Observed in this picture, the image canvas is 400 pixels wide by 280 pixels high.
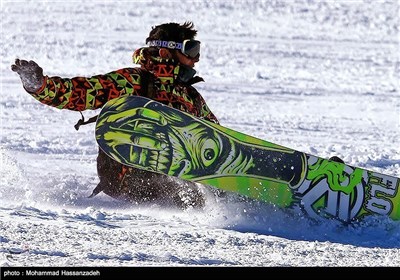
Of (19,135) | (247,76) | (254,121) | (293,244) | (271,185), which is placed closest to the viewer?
(293,244)

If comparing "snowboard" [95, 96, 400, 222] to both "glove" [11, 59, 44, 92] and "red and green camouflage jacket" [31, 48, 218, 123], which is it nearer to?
"red and green camouflage jacket" [31, 48, 218, 123]

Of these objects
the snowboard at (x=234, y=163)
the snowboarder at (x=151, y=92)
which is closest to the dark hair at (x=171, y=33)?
the snowboarder at (x=151, y=92)

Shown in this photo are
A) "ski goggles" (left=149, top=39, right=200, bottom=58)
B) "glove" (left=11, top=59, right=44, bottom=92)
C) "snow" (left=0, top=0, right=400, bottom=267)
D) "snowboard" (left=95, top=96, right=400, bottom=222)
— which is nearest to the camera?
"snow" (left=0, top=0, right=400, bottom=267)

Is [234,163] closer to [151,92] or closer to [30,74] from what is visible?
[151,92]

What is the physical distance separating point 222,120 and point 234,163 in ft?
15.0

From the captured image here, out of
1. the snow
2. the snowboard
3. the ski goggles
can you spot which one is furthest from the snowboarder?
the snowboard

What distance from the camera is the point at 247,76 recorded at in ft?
47.1

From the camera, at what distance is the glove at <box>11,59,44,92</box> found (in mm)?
6309

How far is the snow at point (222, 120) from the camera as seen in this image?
557 cm

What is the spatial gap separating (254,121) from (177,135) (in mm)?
4605

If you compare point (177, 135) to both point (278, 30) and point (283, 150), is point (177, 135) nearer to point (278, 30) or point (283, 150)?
point (283, 150)

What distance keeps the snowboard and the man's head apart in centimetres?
57

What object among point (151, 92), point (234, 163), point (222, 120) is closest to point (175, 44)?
point (151, 92)
